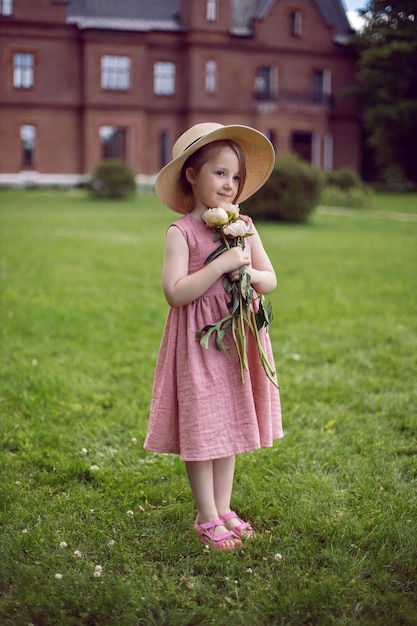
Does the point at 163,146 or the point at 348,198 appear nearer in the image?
the point at 348,198

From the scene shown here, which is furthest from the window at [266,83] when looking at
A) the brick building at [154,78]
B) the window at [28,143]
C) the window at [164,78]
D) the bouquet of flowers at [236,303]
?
the bouquet of flowers at [236,303]

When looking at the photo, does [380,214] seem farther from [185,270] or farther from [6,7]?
[6,7]

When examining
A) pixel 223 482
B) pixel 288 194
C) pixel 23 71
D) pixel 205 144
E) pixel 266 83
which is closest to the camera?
pixel 205 144

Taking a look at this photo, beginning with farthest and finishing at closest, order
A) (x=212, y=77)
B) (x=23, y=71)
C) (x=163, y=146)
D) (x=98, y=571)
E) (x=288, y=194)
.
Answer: (x=163, y=146), (x=212, y=77), (x=23, y=71), (x=288, y=194), (x=98, y=571)

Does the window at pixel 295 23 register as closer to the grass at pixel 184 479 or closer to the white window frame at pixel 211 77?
the white window frame at pixel 211 77

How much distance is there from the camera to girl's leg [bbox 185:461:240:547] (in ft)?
8.34

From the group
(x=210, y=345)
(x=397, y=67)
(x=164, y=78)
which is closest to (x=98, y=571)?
(x=210, y=345)

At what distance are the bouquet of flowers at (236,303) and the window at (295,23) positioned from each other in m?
29.3

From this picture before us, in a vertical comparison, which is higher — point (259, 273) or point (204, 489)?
point (259, 273)

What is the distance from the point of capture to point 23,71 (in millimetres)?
27422

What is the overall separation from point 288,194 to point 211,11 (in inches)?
663

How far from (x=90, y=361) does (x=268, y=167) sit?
98.9 inches

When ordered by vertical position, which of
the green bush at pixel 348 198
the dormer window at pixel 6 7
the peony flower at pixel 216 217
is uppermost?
the dormer window at pixel 6 7

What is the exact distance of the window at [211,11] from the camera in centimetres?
2772
